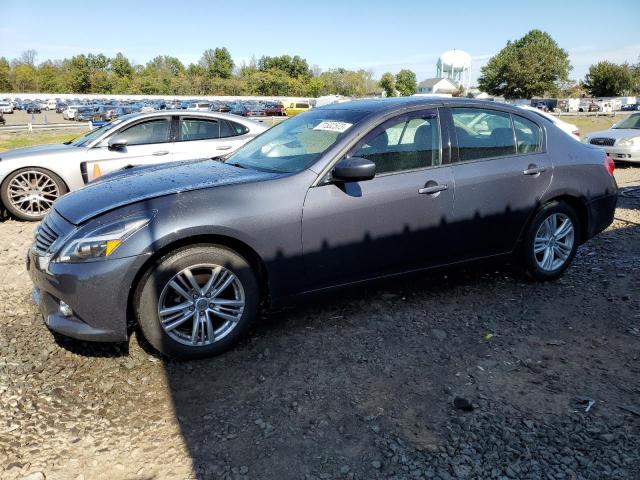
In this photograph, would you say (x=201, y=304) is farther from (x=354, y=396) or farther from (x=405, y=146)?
(x=405, y=146)

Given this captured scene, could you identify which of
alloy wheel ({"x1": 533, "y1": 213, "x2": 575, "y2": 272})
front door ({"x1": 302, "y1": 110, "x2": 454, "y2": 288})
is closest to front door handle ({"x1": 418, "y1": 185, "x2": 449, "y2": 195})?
front door ({"x1": 302, "y1": 110, "x2": 454, "y2": 288})

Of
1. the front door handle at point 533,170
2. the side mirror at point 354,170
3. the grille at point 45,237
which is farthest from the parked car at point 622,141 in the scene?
the grille at point 45,237

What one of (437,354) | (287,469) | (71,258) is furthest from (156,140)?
(287,469)

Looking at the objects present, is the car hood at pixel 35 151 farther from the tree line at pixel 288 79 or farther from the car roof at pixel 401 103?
the tree line at pixel 288 79

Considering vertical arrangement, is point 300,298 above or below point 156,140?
below

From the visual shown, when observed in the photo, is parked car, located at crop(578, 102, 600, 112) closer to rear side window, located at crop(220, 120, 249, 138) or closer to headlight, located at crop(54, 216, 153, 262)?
rear side window, located at crop(220, 120, 249, 138)

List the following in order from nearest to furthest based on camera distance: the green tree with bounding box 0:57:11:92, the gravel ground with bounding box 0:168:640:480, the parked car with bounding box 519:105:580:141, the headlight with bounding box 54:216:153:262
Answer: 1. the gravel ground with bounding box 0:168:640:480
2. the headlight with bounding box 54:216:153:262
3. the parked car with bounding box 519:105:580:141
4. the green tree with bounding box 0:57:11:92

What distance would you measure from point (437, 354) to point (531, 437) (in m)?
0.94

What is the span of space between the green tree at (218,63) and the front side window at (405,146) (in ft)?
369

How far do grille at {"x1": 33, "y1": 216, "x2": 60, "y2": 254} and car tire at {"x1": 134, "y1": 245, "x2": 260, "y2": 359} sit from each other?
693 mm

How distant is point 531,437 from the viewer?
8.70ft

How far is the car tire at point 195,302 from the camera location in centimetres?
319

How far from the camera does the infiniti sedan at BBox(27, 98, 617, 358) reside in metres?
3.16

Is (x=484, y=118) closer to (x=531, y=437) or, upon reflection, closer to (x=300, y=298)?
(x=300, y=298)
